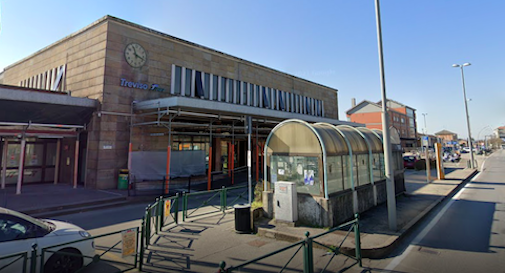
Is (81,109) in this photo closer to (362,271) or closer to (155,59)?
(155,59)

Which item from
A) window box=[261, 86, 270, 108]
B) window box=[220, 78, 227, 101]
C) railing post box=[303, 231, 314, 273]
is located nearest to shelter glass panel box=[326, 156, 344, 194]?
railing post box=[303, 231, 314, 273]

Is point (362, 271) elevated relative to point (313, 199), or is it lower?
lower

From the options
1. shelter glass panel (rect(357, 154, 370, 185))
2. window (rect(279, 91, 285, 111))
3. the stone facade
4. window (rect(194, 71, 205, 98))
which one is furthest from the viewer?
window (rect(279, 91, 285, 111))

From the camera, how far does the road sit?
17.4 feet

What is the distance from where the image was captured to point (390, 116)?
67.2 metres

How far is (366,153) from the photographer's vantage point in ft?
34.6

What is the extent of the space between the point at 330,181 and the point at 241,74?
17.3 meters

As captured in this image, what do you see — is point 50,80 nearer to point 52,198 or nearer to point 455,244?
point 52,198

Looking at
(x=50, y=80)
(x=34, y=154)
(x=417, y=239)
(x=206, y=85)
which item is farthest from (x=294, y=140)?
(x=50, y=80)

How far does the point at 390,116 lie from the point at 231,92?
194 feet

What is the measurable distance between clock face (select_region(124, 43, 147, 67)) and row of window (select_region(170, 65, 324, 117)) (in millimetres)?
2221

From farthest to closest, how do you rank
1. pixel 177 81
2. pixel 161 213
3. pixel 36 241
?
pixel 177 81, pixel 161 213, pixel 36 241

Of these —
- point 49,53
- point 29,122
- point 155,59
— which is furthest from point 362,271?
point 49,53

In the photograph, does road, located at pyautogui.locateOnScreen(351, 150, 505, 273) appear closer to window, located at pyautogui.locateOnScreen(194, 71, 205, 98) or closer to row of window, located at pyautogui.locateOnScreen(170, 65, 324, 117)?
window, located at pyautogui.locateOnScreen(194, 71, 205, 98)
